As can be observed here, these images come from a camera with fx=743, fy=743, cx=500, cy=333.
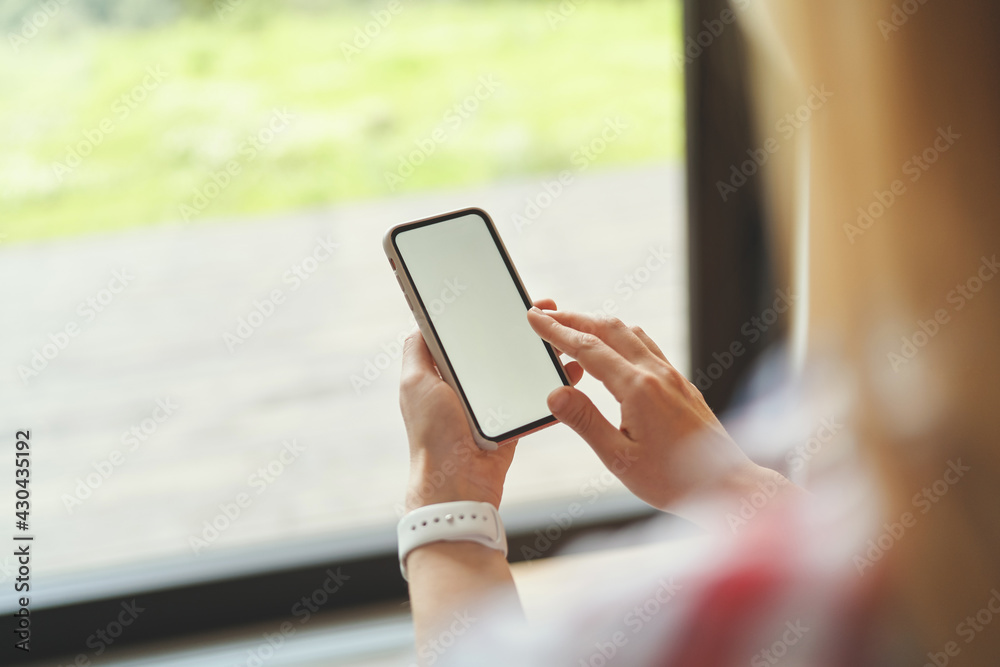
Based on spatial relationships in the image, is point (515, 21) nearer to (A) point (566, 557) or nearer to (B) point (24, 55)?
(B) point (24, 55)

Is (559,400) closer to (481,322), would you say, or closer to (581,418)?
(581,418)

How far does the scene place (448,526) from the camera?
0.63 m

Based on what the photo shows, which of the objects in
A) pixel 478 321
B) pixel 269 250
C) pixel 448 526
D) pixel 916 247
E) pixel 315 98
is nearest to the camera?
pixel 448 526

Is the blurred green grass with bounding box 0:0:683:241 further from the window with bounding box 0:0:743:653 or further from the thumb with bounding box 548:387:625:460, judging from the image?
the thumb with bounding box 548:387:625:460

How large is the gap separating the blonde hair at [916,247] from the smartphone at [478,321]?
462 millimetres

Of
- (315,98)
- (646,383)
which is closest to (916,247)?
(646,383)

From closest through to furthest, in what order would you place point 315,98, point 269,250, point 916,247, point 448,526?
point 448,526, point 916,247, point 315,98, point 269,250

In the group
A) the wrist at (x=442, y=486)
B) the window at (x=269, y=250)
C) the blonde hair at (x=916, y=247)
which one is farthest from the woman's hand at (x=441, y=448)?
the window at (x=269, y=250)

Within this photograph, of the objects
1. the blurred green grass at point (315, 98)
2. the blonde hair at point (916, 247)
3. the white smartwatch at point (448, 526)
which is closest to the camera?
the white smartwatch at point (448, 526)

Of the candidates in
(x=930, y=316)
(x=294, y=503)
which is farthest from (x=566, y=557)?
(x=930, y=316)

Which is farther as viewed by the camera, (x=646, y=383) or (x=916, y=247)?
(x=916, y=247)

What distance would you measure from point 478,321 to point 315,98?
94cm

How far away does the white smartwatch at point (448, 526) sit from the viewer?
633 mm

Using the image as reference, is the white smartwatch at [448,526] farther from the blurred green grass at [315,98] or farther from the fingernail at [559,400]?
the blurred green grass at [315,98]
